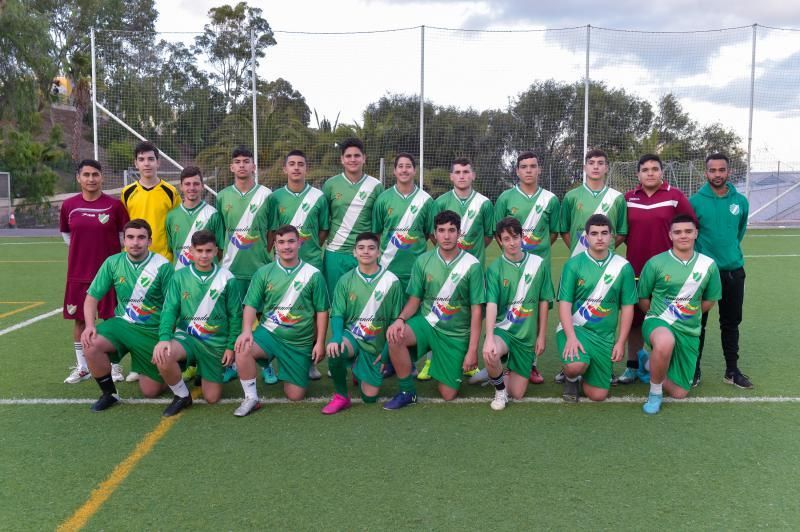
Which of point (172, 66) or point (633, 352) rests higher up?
point (172, 66)

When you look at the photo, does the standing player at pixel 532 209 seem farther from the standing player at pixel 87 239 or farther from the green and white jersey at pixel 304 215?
the standing player at pixel 87 239

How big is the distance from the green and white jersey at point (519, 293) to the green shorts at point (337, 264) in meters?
1.25

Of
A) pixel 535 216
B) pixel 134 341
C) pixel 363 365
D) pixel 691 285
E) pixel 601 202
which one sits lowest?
pixel 363 365

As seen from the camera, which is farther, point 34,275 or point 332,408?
point 34,275

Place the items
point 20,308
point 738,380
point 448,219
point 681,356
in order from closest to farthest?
point 681,356
point 448,219
point 738,380
point 20,308

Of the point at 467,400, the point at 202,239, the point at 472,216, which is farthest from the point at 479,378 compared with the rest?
the point at 202,239

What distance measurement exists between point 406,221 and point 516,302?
45.3 inches

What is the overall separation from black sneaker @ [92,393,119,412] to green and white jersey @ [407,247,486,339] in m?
2.14

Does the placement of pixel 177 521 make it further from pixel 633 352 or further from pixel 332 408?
pixel 633 352

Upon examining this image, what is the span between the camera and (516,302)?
4207 mm

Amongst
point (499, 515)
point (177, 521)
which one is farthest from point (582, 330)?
point (177, 521)

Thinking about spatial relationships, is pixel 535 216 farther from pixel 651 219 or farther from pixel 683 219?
pixel 683 219

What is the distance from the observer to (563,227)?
15.8 ft

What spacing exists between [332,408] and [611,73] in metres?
12.8
